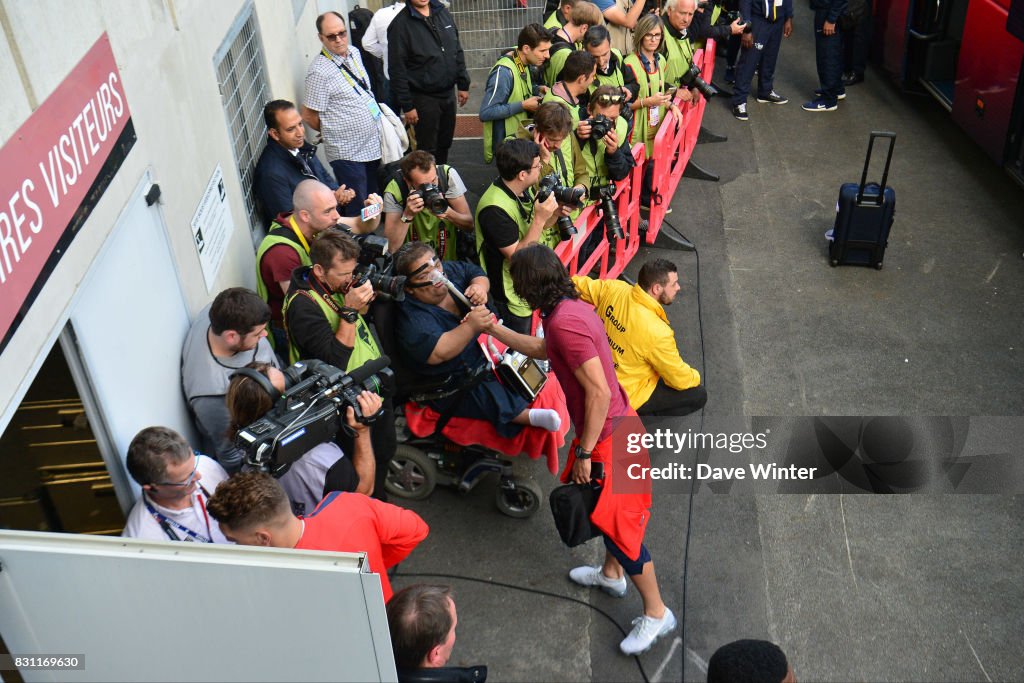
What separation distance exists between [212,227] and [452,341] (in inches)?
60.2

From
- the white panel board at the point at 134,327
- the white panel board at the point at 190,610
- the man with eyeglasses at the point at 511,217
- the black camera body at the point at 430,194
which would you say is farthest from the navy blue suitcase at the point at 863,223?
the white panel board at the point at 190,610

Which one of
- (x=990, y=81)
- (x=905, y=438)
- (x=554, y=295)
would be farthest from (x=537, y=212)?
(x=990, y=81)

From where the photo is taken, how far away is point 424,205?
5.88 meters

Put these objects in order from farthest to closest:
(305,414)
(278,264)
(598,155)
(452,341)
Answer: (598,155) → (278,264) → (452,341) → (305,414)

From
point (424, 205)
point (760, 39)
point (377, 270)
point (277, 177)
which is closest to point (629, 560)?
point (377, 270)

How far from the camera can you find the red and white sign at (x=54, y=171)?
9.55 feet

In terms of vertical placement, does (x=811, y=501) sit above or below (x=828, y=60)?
below

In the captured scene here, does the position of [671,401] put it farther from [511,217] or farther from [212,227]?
[212,227]

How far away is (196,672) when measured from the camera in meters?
2.77

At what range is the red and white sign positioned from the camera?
2912 mm

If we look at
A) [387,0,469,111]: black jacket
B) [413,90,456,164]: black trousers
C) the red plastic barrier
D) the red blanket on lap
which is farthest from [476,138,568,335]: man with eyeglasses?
[413,90,456,164]: black trousers

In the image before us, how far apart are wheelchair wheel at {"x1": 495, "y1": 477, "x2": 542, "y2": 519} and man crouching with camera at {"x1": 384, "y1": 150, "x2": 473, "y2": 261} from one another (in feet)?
5.58

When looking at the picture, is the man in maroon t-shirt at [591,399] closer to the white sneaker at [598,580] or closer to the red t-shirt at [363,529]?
the white sneaker at [598,580]

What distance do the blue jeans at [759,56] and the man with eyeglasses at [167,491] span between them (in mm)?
8926
